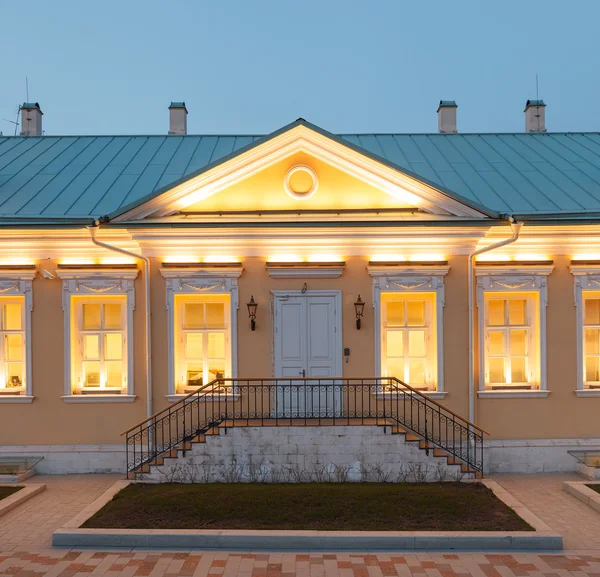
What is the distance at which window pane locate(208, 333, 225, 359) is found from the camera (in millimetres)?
10758

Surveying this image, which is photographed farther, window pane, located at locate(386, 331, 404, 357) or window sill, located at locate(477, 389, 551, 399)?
window pane, located at locate(386, 331, 404, 357)

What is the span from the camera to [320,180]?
34.4 ft

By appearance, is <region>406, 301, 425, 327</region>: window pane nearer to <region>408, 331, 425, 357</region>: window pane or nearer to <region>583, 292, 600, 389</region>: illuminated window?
<region>408, 331, 425, 357</region>: window pane

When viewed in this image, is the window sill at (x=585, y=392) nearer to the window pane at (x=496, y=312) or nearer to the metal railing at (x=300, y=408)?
the window pane at (x=496, y=312)

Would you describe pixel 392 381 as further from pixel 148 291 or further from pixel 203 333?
pixel 148 291

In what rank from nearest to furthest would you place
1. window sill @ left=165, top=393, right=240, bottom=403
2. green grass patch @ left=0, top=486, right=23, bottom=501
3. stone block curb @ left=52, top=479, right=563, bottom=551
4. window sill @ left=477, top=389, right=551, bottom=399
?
stone block curb @ left=52, top=479, right=563, bottom=551 → green grass patch @ left=0, top=486, right=23, bottom=501 → window sill @ left=165, top=393, right=240, bottom=403 → window sill @ left=477, top=389, right=551, bottom=399

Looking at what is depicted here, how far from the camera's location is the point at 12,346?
426 inches

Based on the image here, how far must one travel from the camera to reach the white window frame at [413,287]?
10.5 m

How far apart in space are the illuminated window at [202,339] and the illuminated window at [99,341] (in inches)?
41.6

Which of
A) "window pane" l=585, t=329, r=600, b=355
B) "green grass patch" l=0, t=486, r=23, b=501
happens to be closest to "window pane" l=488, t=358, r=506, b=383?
"window pane" l=585, t=329, r=600, b=355

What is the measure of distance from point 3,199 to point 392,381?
810cm

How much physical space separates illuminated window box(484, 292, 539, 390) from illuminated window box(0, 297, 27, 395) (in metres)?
8.35

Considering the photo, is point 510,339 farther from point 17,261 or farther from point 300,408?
point 17,261

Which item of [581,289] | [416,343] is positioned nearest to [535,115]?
[581,289]
